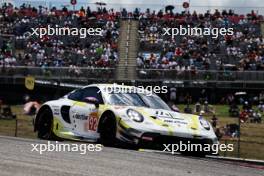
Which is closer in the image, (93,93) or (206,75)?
(93,93)

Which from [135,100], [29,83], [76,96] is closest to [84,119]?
[76,96]

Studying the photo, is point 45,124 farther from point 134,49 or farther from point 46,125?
point 134,49

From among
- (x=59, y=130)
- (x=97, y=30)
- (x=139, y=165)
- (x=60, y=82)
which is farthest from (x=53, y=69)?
(x=139, y=165)

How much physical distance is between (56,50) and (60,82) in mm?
6089

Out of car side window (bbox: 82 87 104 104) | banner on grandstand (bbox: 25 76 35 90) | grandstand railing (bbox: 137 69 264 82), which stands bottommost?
banner on grandstand (bbox: 25 76 35 90)

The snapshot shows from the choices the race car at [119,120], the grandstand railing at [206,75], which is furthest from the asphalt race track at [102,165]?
the grandstand railing at [206,75]

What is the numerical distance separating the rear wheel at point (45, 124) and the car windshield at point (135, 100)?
75.8 inches

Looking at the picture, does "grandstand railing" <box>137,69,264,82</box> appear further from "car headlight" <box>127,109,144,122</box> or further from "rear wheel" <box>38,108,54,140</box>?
"car headlight" <box>127,109,144,122</box>

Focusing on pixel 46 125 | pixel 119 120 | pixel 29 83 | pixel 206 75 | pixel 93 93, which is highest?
pixel 93 93

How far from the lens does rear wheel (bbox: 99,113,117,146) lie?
12.5 meters

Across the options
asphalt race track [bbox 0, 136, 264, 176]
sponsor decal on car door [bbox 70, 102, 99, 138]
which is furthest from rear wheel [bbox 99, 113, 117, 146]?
asphalt race track [bbox 0, 136, 264, 176]

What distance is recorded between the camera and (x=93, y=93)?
44.6 feet

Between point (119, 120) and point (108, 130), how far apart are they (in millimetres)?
462

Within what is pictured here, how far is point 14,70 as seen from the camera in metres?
34.1
